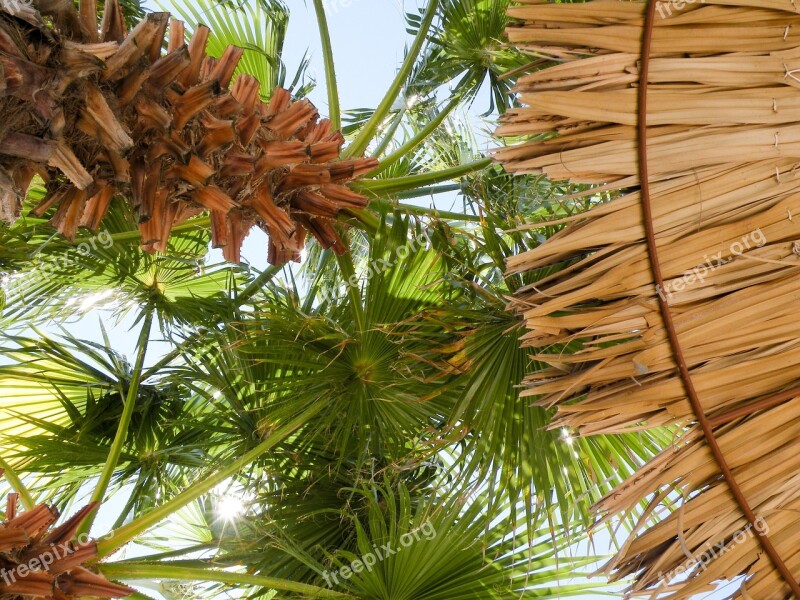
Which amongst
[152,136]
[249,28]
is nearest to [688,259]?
[152,136]

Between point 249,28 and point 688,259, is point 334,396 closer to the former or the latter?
point 688,259

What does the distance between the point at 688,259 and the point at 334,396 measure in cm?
99

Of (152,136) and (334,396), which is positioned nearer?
(152,136)

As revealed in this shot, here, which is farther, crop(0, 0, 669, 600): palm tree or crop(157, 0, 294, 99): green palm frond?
crop(157, 0, 294, 99): green palm frond

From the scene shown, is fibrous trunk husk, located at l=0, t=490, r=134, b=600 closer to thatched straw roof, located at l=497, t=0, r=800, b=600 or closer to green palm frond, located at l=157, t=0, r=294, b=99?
thatched straw roof, located at l=497, t=0, r=800, b=600

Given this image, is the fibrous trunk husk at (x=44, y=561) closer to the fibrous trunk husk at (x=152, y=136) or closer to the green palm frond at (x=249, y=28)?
the fibrous trunk husk at (x=152, y=136)

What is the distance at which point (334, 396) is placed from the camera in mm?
1894

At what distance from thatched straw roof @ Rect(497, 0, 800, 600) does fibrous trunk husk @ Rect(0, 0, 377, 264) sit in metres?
0.41

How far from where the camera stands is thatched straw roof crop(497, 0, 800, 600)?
1.19 metres

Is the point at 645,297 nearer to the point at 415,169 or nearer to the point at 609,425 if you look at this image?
the point at 609,425

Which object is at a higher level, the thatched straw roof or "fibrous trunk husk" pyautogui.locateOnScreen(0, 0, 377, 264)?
"fibrous trunk husk" pyautogui.locateOnScreen(0, 0, 377, 264)

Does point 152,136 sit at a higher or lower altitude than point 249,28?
lower

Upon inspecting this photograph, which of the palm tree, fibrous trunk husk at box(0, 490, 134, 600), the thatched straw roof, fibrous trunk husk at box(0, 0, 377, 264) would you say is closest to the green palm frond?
the palm tree

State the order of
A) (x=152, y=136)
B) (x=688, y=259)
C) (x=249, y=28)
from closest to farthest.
→ (x=152, y=136)
(x=688, y=259)
(x=249, y=28)
